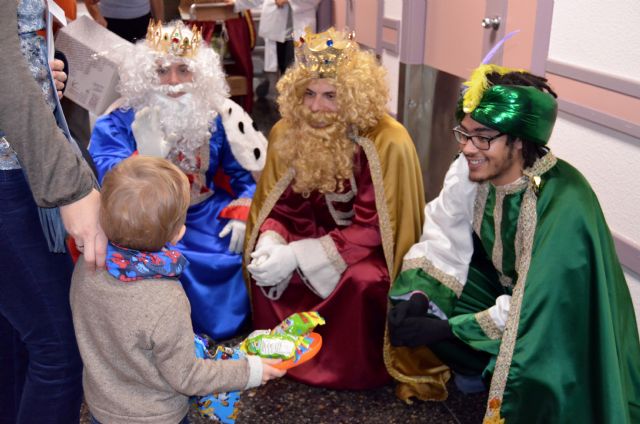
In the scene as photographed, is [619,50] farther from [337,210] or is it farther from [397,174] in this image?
[337,210]

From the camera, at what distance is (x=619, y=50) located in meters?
2.21

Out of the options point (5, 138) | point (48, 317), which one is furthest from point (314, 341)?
point (5, 138)

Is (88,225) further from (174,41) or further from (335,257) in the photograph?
(174,41)

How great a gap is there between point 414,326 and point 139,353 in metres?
0.96

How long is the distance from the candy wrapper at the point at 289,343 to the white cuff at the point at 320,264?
31.3 inches

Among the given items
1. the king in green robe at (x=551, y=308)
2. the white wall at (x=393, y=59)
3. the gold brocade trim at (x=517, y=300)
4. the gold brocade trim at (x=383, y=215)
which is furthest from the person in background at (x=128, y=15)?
the gold brocade trim at (x=517, y=300)

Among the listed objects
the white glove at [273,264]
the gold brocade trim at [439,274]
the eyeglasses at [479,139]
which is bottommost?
the white glove at [273,264]

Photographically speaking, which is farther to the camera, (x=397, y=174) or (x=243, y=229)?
(x=243, y=229)

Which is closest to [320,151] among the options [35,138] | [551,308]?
[551,308]

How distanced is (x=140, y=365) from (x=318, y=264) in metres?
1.13

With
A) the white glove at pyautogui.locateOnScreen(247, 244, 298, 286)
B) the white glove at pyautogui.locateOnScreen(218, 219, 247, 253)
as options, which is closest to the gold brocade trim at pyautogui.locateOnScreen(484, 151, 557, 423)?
the white glove at pyautogui.locateOnScreen(247, 244, 298, 286)

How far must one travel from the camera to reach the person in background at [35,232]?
122 cm

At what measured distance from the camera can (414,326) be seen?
2076mm

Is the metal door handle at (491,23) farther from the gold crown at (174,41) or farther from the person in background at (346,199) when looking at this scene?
the gold crown at (174,41)
